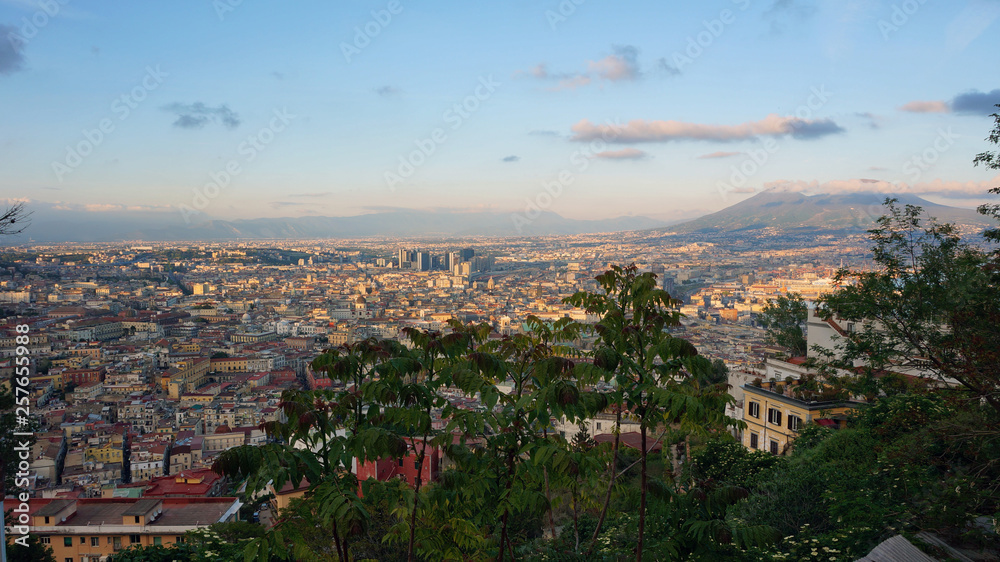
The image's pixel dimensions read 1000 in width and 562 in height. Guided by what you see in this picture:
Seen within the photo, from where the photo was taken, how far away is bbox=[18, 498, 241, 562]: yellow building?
11.5 m

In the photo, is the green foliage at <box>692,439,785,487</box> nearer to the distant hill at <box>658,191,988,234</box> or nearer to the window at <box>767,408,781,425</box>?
the window at <box>767,408,781,425</box>

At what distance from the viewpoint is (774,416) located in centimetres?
1000

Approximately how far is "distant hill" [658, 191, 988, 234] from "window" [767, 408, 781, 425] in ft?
275

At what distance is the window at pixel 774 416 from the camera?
9898mm

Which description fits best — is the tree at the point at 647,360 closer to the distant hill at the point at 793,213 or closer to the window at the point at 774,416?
the window at the point at 774,416

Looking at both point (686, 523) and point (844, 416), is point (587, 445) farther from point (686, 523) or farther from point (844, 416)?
point (844, 416)

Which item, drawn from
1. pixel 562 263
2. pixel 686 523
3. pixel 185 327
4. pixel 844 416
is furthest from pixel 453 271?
pixel 686 523

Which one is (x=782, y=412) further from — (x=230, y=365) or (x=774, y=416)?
(x=230, y=365)

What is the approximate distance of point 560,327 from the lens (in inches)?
90.5

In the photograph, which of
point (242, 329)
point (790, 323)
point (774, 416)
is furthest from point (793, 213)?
point (774, 416)

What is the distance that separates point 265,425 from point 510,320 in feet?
171

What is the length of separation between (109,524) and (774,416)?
12.3 m

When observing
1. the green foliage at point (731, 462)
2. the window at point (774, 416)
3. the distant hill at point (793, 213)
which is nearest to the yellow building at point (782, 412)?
the window at point (774, 416)

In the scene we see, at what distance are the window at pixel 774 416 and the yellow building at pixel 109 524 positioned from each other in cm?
989
